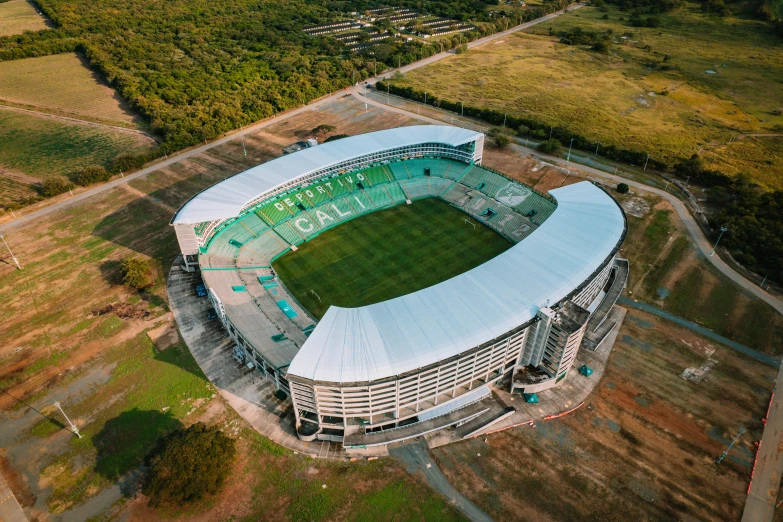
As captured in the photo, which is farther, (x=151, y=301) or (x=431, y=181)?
(x=431, y=181)

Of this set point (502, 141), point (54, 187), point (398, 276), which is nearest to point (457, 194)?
point (398, 276)

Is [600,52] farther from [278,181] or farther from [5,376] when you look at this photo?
[5,376]

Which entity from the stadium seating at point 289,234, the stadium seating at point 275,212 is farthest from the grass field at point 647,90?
the stadium seating at point 289,234

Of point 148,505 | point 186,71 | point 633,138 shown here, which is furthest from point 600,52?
point 148,505

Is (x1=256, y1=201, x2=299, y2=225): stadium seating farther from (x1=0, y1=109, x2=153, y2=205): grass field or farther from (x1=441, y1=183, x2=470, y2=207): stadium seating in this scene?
(x1=0, y1=109, x2=153, y2=205): grass field

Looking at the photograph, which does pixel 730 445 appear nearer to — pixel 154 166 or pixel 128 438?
pixel 128 438

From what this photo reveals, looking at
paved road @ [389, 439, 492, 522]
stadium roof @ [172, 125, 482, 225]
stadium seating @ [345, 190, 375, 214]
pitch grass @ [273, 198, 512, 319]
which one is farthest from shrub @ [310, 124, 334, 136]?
paved road @ [389, 439, 492, 522]
